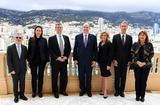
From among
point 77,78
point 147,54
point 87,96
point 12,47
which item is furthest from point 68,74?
point 147,54

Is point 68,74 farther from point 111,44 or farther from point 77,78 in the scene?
point 111,44

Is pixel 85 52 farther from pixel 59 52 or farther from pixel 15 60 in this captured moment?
pixel 15 60

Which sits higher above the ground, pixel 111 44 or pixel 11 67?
pixel 111 44

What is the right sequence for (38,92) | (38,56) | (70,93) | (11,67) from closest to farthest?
1. (11,67)
2. (38,56)
3. (38,92)
4. (70,93)

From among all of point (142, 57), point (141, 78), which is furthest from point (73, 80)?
point (142, 57)

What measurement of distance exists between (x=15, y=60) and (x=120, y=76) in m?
2.22

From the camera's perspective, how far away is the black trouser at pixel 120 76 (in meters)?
3.44

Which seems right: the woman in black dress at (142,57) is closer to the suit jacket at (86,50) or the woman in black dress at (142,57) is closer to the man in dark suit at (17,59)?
the suit jacket at (86,50)

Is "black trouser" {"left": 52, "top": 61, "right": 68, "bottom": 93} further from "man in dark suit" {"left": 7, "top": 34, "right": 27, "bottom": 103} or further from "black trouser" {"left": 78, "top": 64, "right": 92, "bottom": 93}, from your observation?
"man in dark suit" {"left": 7, "top": 34, "right": 27, "bottom": 103}

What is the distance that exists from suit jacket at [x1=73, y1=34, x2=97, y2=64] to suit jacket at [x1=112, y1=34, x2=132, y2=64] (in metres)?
0.44

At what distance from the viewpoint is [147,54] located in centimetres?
313

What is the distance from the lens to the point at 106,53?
10.9ft

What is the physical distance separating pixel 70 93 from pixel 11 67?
57.5 inches

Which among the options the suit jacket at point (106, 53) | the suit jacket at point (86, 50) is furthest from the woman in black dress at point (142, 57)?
the suit jacket at point (86, 50)
